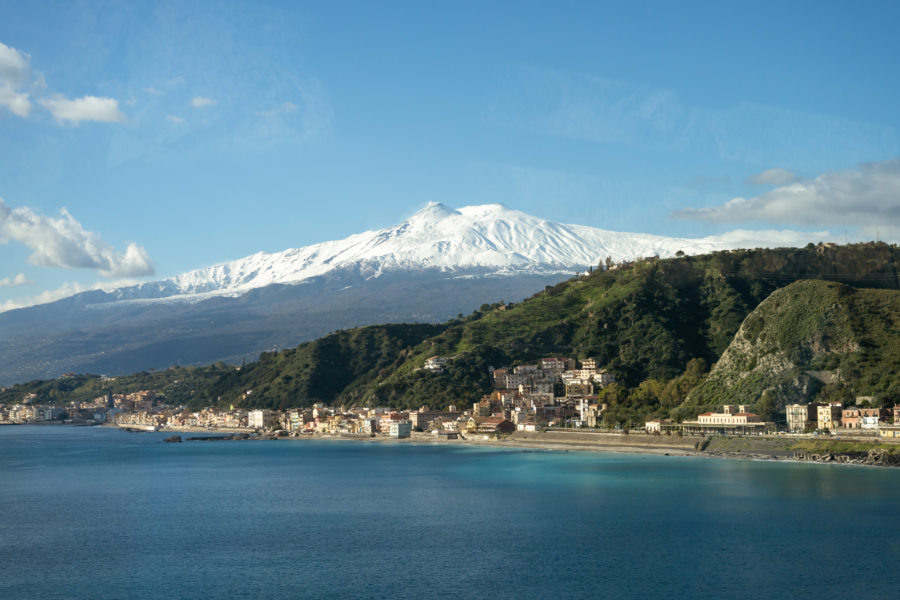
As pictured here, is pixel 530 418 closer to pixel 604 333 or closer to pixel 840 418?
pixel 604 333

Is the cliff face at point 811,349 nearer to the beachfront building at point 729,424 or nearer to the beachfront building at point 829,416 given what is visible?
the beachfront building at point 729,424

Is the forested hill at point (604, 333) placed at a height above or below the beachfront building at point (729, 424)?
above

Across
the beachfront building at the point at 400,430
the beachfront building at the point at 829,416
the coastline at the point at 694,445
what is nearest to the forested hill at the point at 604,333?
the beachfront building at the point at 400,430

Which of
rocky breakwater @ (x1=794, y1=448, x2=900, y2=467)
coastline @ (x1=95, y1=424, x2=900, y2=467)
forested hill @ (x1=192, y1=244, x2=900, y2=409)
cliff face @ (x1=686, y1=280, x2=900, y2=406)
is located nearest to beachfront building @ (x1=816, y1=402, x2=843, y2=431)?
coastline @ (x1=95, y1=424, x2=900, y2=467)

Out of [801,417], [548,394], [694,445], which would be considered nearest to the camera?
[801,417]

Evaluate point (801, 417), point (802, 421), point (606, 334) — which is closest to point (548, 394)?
point (606, 334)

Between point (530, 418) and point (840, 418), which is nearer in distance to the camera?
point (840, 418)
